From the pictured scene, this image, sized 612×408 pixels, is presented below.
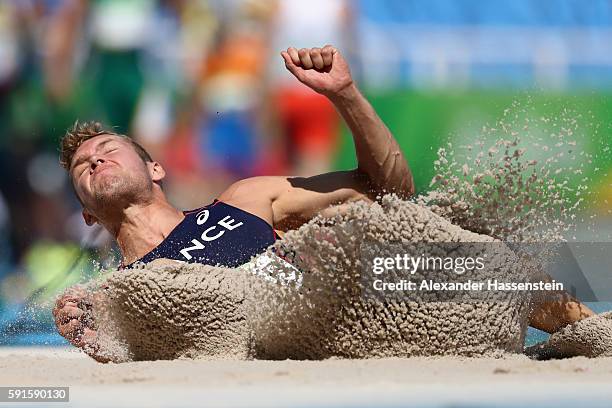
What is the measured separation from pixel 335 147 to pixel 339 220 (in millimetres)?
2689

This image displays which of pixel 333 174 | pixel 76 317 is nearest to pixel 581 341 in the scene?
pixel 333 174

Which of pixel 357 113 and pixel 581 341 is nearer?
pixel 581 341

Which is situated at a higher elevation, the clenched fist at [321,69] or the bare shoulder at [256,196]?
the clenched fist at [321,69]

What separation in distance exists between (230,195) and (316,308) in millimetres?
649

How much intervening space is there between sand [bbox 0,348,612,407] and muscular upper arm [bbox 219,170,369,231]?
56 cm

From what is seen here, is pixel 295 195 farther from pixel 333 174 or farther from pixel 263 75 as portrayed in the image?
pixel 263 75

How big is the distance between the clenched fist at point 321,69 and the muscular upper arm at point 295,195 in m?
0.24

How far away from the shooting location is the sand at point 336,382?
1115mm

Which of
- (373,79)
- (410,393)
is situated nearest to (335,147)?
(373,79)

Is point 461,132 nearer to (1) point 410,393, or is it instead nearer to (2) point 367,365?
(2) point 367,365

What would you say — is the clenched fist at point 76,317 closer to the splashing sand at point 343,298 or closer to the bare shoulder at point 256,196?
the splashing sand at point 343,298

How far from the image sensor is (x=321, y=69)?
6.53 ft

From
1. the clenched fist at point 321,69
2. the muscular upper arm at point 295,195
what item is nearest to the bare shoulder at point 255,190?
the muscular upper arm at point 295,195

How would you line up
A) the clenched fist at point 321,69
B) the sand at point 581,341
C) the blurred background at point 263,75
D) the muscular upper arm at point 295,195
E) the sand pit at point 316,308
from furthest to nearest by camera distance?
1. the blurred background at point 263,75
2. the muscular upper arm at point 295,195
3. the clenched fist at point 321,69
4. the sand at point 581,341
5. the sand pit at point 316,308
